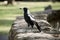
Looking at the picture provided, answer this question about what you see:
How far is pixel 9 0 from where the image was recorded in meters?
19.2

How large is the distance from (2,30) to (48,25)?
4379mm

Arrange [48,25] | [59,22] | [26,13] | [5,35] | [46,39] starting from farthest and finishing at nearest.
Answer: [5,35] < [48,25] < [59,22] < [26,13] < [46,39]

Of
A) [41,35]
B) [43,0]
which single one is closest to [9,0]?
[43,0]

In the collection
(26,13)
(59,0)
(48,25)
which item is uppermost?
(26,13)

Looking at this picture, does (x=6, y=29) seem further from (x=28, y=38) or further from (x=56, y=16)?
(x=28, y=38)

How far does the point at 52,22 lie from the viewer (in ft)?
18.1

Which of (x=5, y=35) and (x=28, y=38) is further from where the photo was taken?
(x=5, y=35)

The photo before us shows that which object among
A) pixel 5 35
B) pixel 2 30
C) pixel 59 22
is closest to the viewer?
pixel 59 22

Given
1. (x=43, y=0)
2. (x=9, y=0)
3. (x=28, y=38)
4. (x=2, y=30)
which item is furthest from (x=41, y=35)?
(x=43, y=0)

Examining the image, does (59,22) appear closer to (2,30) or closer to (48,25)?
(48,25)

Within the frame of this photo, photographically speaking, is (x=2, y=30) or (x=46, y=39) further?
(x=2, y=30)

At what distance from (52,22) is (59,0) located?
18.2 m

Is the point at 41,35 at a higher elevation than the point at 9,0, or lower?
higher

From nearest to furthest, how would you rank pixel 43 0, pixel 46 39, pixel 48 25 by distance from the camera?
pixel 46 39, pixel 48 25, pixel 43 0
